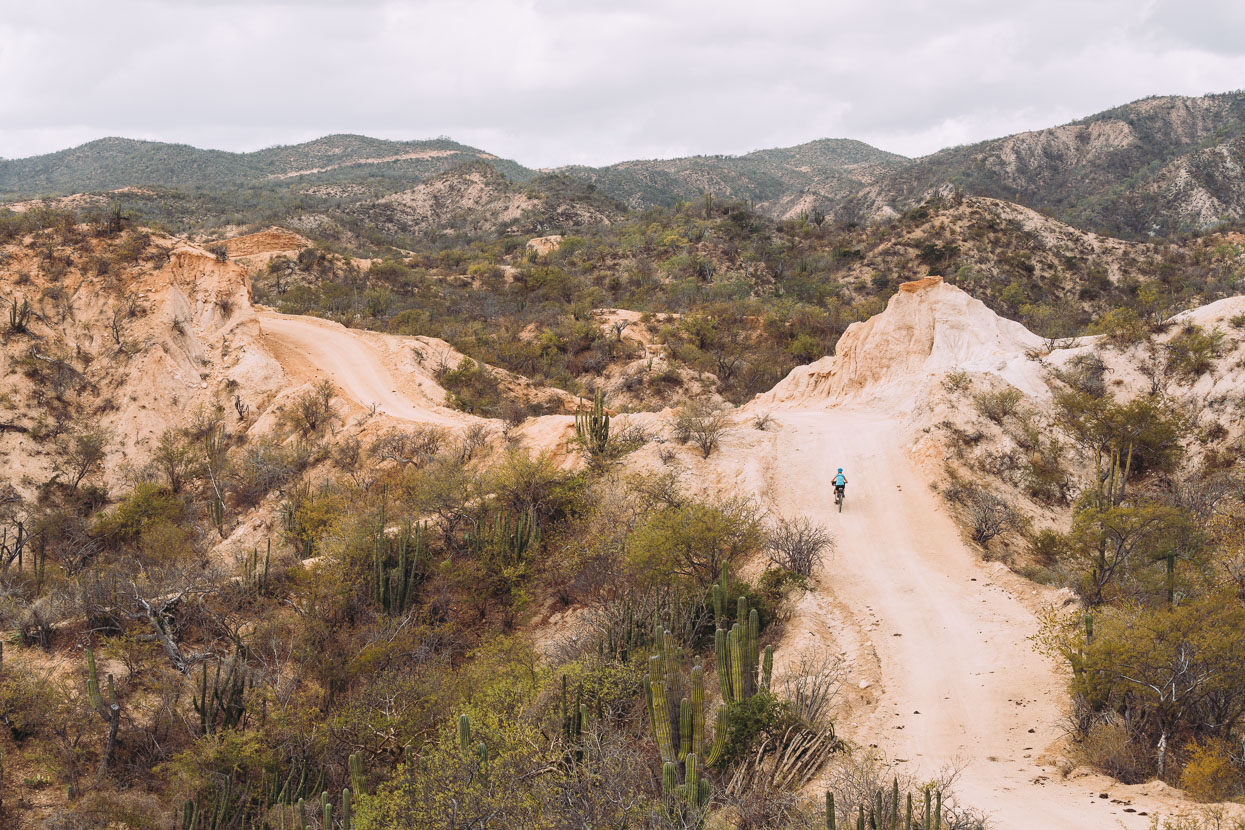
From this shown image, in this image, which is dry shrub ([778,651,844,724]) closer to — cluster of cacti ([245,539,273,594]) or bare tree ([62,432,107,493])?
cluster of cacti ([245,539,273,594])

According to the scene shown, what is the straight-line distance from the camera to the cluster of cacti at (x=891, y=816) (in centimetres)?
768

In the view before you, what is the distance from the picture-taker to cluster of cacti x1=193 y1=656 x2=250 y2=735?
13844 millimetres

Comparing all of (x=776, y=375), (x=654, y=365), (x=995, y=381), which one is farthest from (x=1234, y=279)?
(x=654, y=365)

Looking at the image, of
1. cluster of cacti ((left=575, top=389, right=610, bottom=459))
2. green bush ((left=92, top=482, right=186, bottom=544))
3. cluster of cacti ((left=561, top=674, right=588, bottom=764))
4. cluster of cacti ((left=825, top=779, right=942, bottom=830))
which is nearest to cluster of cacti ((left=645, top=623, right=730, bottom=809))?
cluster of cacti ((left=561, top=674, right=588, bottom=764))

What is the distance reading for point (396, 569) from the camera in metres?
18.1

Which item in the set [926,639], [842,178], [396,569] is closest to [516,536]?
[396,569]

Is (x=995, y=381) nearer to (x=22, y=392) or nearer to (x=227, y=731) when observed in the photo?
(x=227, y=731)

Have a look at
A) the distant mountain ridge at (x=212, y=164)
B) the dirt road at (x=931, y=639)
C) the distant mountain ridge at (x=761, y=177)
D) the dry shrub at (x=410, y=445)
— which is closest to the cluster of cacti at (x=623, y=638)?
the dirt road at (x=931, y=639)

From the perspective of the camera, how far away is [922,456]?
21.1 metres

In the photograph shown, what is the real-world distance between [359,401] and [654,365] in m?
15.8

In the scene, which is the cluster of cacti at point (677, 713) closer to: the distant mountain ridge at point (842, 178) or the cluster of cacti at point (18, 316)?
A: the cluster of cacti at point (18, 316)

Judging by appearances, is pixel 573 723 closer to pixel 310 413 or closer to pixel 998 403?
pixel 998 403

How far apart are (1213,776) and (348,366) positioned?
99.5 feet

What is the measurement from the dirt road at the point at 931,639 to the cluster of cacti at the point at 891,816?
123cm
